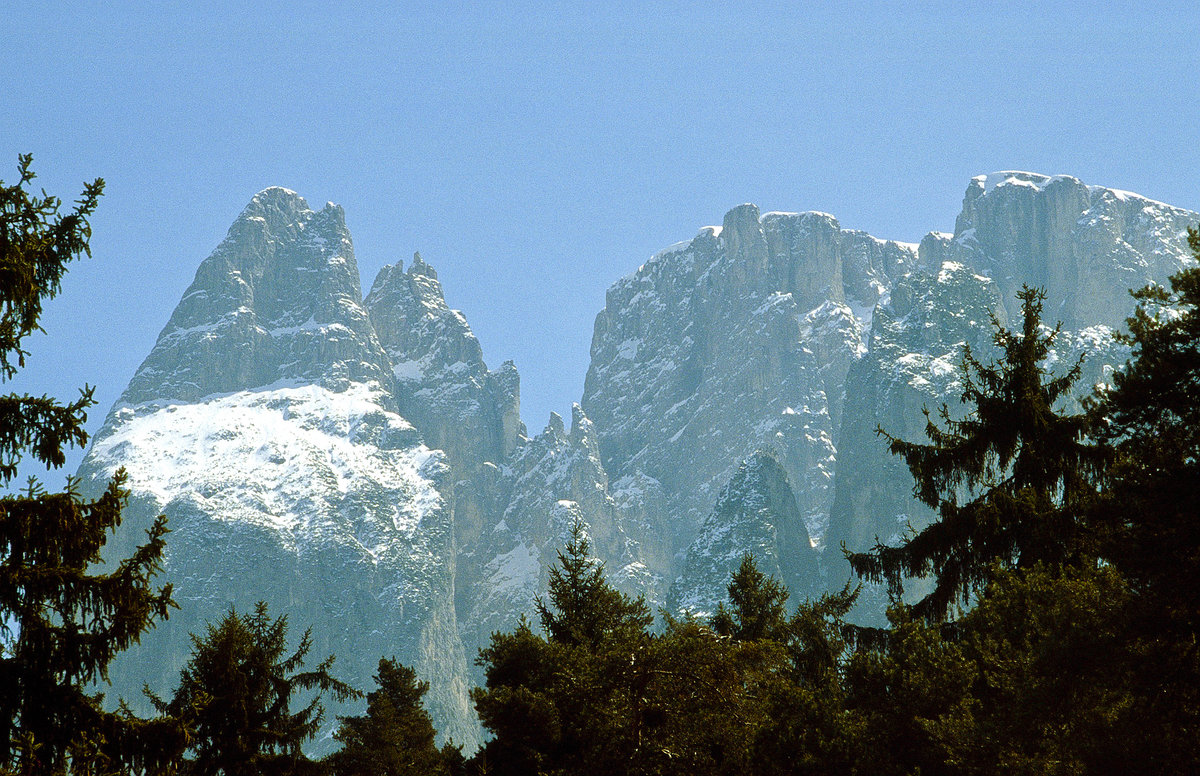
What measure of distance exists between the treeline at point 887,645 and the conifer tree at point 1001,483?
54 mm

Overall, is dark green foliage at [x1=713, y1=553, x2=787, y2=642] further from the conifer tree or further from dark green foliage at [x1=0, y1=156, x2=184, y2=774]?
dark green foliage at [x1=0, y1=156, x2=184, y2=774]

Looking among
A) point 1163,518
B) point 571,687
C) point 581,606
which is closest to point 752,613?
point 581,606

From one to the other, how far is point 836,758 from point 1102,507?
7948 mm

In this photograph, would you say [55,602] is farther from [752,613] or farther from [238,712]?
[752,613]

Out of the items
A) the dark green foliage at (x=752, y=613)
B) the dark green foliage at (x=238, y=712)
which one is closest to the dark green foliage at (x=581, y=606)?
the dark green foliage at (x=752, y=613)

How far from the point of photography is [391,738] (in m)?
42.3

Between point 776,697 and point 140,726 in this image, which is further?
point 776,697

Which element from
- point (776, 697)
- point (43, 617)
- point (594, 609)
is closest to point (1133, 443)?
point (776, 697)

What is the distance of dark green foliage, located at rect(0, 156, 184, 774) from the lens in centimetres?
1221

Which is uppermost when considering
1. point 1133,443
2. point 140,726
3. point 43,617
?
point 1133,443

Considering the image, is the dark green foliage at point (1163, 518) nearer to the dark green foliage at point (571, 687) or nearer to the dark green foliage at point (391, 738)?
the dark green foliage at point (571, 687)

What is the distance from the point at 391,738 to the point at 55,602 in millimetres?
31783

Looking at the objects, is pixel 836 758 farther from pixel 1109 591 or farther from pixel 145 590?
pixel 145 590

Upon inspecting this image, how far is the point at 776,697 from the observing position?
894 inches
